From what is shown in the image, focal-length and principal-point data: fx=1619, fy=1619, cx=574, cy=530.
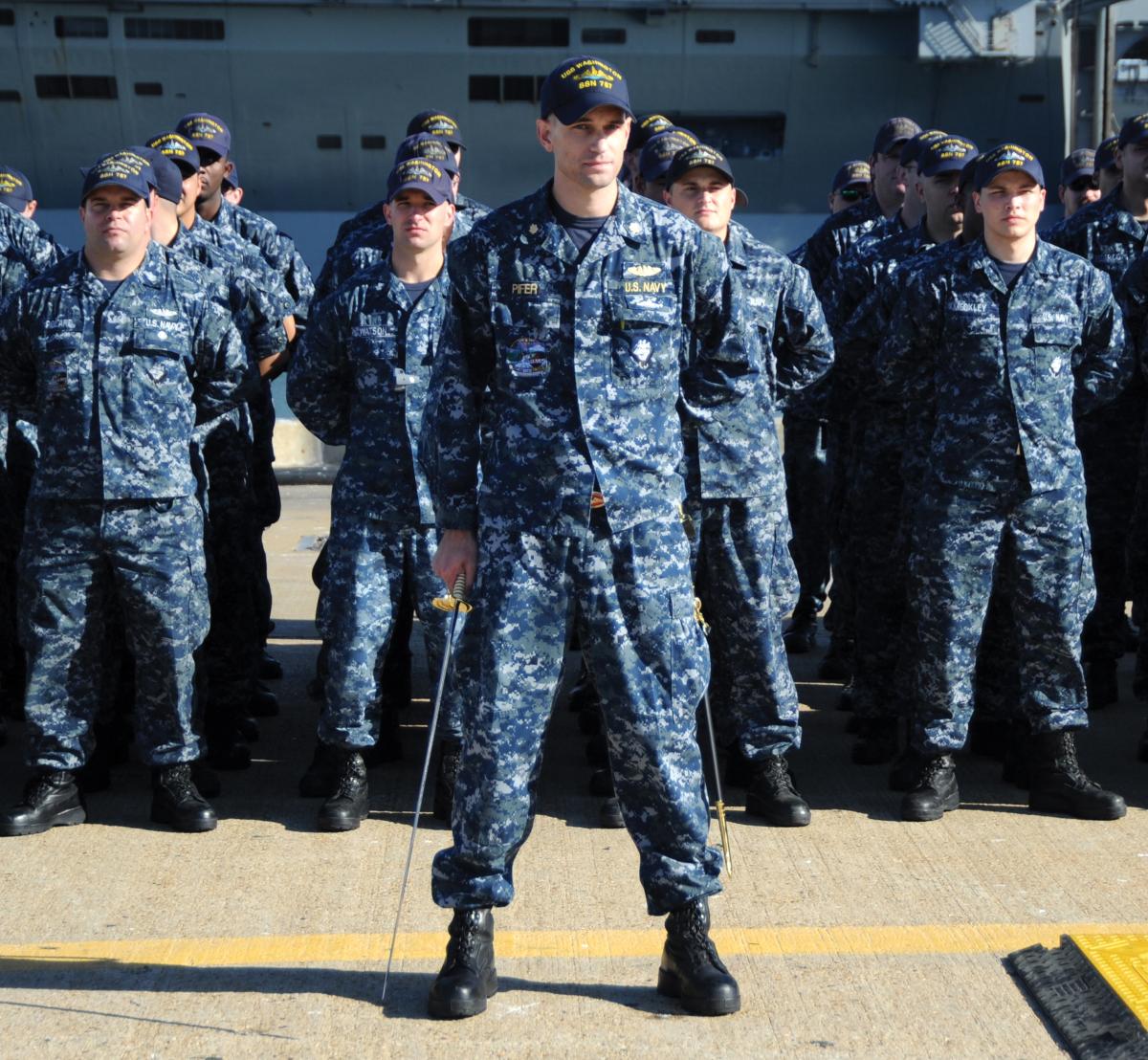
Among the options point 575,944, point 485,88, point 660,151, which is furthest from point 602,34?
point 575,944

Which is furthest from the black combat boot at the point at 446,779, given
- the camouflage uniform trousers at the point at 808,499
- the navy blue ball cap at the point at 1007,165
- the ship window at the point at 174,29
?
the ship window at the point at 174,29

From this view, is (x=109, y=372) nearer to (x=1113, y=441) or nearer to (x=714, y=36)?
(x=1113, y=441)

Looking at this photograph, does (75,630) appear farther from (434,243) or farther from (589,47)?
(589,47)

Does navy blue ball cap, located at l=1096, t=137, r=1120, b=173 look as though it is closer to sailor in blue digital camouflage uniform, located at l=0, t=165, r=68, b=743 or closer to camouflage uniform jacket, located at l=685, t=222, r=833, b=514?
camouflage uniform jacket, located at l=685, t=222, r=833, b=514

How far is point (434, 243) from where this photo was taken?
16.6 ft

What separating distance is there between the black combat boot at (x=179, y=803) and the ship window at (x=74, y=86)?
1479 centimetres

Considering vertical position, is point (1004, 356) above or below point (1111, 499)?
above

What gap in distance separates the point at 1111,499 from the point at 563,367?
3.70 metres

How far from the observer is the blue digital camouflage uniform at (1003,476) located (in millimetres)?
4848

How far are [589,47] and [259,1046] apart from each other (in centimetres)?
1607

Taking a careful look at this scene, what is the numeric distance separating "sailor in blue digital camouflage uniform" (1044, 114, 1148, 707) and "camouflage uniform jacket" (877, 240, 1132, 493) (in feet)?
4.60

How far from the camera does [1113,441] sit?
6359mm

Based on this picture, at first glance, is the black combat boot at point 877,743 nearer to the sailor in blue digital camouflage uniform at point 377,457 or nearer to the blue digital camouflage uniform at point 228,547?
the sailor in blue digital camouflage uniform at point 377,457

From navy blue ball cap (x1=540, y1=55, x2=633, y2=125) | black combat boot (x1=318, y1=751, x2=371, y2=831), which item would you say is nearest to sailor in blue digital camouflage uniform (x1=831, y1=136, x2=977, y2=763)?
black combat boot (x1=318, y1=751, x2=371, y2=831)
